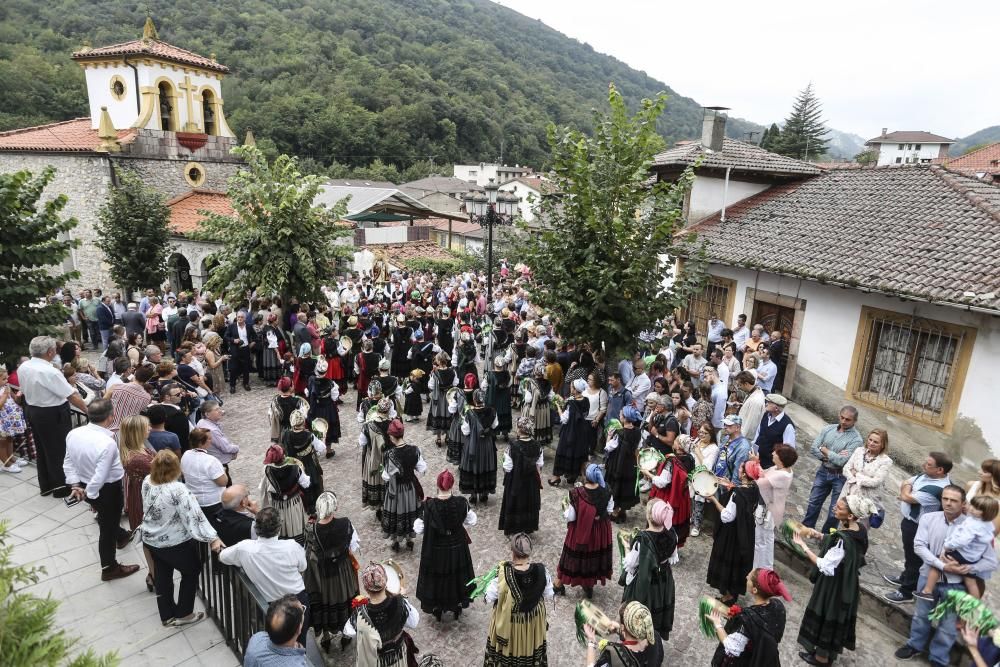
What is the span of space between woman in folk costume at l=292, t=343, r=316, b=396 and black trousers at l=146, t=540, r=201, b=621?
5.60 metres

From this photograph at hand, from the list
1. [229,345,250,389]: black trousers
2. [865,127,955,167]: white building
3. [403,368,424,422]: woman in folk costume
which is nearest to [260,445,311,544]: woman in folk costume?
[403,368,424,422]: woman in folk costume

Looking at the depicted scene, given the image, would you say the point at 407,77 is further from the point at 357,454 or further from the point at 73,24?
the point at 357,454

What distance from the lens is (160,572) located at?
4.91 m

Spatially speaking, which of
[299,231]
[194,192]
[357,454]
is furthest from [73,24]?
[357,454]

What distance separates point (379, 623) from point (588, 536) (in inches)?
101

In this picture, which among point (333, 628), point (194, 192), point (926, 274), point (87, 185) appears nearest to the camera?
point (333, 628)

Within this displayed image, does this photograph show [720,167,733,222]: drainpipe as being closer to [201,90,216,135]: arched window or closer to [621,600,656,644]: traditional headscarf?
[621,600,656,644]: traditional headscarf

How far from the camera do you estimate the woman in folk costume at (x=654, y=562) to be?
16.8 feet

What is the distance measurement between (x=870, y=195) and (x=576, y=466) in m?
10.8

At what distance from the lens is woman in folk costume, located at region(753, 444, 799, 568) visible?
6.11 m

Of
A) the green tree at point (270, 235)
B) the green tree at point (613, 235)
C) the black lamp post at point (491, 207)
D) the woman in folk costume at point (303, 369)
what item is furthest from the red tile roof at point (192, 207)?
the green tree at point (613, 235)

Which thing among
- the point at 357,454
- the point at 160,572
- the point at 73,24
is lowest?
the point at 357,454

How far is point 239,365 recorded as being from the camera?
12.4 metres

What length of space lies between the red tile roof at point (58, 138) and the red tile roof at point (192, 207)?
9.05 feet
